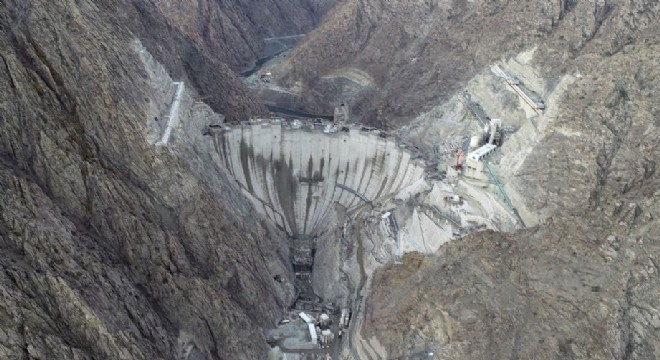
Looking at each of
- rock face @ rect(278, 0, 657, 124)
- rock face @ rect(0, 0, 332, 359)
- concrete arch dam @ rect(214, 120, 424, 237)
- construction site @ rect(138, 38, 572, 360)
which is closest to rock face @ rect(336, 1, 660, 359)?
construction site @ rect(138, 38, 572, 360)

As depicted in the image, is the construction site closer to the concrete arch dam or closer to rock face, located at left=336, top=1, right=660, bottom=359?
the concrete arch dam

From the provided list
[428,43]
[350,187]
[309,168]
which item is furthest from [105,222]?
[428,43]

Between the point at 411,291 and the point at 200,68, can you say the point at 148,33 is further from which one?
the point at 411,291

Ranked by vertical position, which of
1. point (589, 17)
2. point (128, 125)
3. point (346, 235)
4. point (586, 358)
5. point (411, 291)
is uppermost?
point (589, 17)

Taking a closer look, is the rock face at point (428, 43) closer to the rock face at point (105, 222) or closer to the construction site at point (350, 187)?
the construction site at point (350, 187)

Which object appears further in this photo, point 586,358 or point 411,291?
point 411,291

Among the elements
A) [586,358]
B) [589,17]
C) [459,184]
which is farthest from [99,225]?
[589,17]
